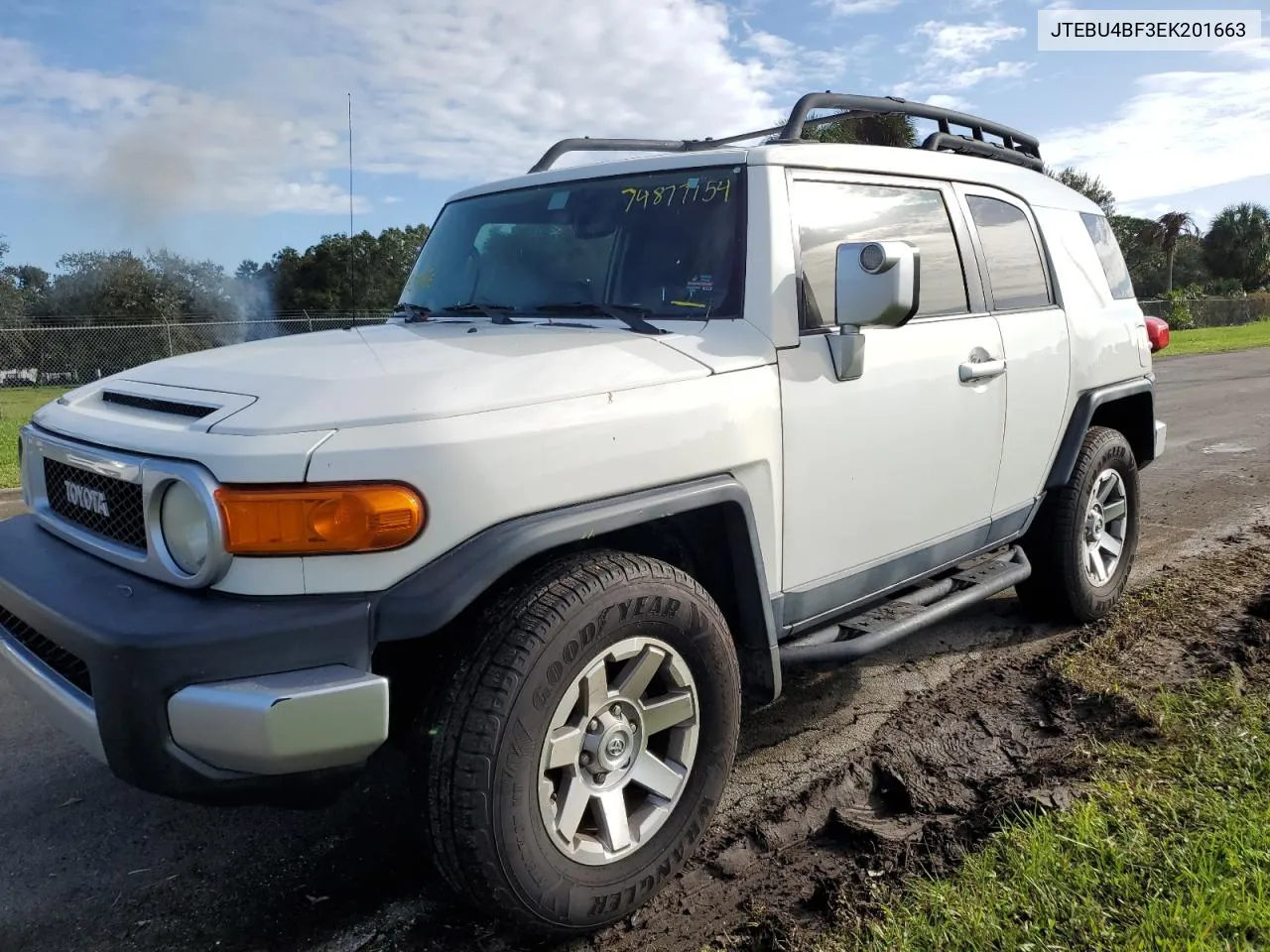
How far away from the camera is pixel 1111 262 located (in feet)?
16.3

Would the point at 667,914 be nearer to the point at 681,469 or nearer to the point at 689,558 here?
the point at 689,558

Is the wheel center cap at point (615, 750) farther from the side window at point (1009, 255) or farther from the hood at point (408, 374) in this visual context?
the side window at point (1009, 255)

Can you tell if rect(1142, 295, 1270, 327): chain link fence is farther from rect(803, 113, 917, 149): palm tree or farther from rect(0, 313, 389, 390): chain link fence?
rect(0, 313, 389, 390): chain link fence

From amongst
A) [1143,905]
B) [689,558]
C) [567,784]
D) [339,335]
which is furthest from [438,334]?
[1143,905]

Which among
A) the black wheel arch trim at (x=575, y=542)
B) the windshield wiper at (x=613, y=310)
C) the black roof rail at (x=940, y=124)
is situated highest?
the black roof rail at (x=940, y=124)

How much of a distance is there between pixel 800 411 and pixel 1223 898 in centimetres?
163

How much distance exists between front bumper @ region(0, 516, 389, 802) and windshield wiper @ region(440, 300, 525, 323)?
1491 mm

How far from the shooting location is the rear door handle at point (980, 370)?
11.8 ft

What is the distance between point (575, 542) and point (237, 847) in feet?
4.85

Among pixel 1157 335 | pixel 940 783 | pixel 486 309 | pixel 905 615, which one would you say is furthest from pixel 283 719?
pixel 1157 335

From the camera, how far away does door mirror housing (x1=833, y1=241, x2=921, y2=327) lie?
283 cm

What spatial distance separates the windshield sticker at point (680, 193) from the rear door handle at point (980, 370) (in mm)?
1136

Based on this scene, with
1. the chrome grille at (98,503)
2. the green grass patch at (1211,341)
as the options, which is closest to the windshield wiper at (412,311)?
the chrome grille at (98,503)

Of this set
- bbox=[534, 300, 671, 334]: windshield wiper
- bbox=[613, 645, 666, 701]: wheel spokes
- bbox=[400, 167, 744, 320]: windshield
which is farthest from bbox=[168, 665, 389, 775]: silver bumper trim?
bbox=[400, 167, 744, 320]: windshield
